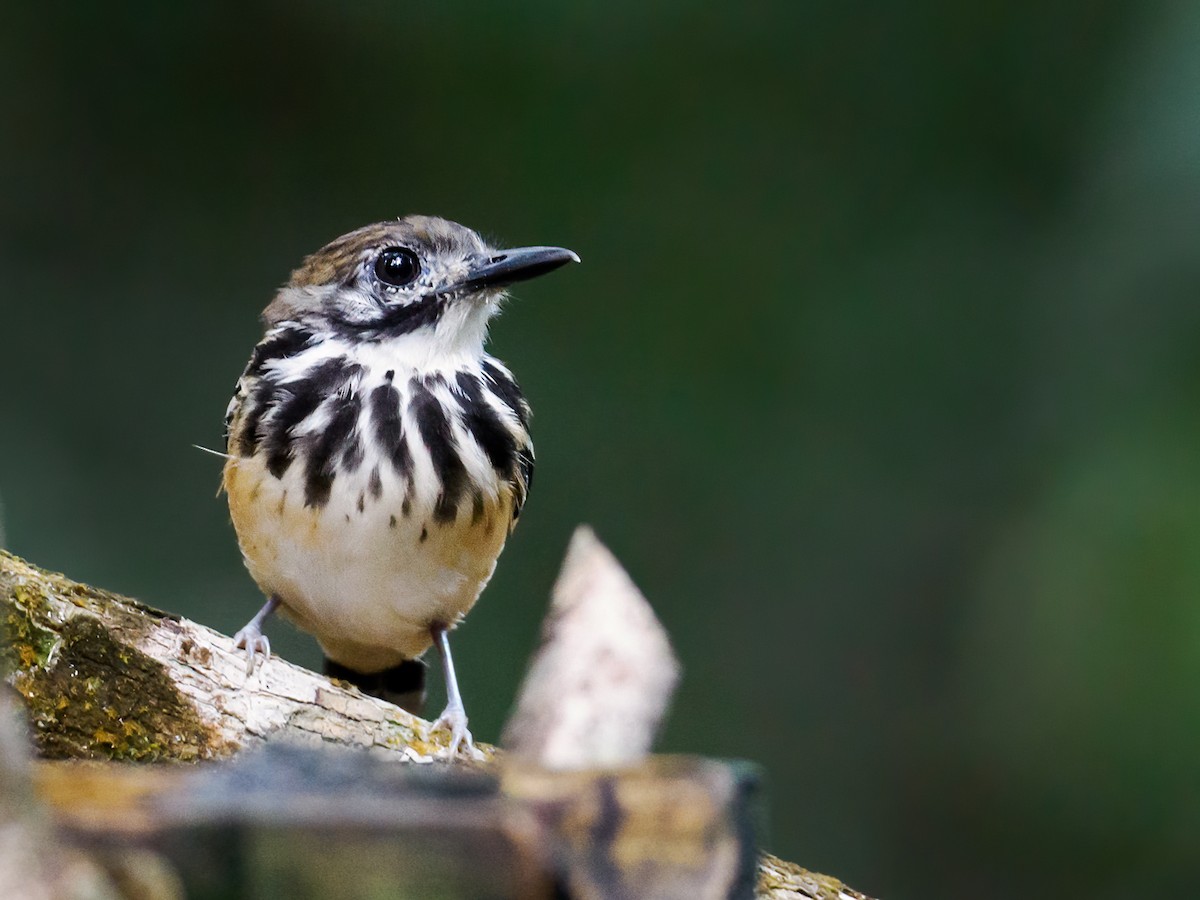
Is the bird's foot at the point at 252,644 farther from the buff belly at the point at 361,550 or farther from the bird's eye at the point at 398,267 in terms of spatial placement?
the bird's eye at the point at 398,267

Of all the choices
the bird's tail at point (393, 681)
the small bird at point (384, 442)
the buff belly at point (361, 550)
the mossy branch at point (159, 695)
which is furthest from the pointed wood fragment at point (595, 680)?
the bird's tail at point (393, 681)

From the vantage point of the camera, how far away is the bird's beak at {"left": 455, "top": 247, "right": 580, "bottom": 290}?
3.37 metres

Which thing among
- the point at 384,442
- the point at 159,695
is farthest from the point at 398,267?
the point at 159,695

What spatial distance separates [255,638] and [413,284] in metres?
0.92

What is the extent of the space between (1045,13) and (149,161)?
11.7ft

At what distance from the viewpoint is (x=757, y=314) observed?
6.04 metres

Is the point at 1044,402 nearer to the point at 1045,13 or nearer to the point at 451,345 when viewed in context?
the point at 1045,13

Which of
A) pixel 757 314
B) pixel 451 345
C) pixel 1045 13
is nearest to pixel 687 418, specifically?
pixel 757 314

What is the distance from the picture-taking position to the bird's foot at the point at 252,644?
267 cm

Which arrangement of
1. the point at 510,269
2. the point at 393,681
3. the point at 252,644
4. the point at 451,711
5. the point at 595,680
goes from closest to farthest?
the point at 595,680, the point at 252,644, the point at 451,711, the point at 510,269, the point at 393,681

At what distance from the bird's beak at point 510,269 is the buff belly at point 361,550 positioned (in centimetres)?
48

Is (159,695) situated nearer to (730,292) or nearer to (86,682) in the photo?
(86,682)

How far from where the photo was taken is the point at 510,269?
3385 mm

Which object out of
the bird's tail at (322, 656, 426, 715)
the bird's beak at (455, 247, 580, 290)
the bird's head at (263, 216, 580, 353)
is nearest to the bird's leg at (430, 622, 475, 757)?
the bird's tail at (322, 656, 426, 715)
